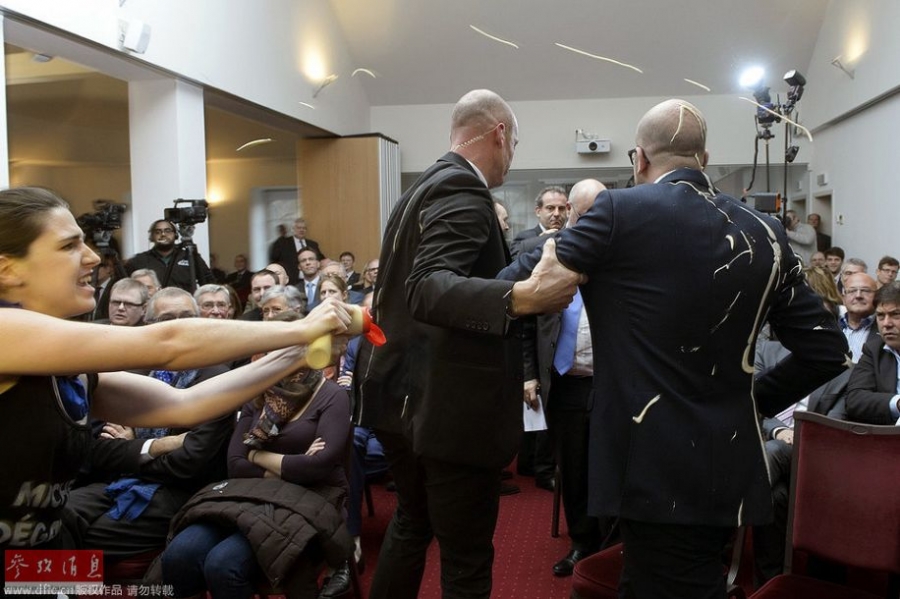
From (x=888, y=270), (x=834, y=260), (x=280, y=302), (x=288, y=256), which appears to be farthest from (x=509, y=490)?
(x=288, y=256)

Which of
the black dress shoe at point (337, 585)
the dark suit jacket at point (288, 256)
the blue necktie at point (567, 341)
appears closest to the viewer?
the black dress shoe at point (337, 585)

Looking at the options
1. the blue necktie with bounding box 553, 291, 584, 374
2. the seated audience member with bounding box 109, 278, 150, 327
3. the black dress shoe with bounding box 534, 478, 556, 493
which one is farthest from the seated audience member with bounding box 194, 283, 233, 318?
the black dress shoe with bounding box 534, 478, 556, 493

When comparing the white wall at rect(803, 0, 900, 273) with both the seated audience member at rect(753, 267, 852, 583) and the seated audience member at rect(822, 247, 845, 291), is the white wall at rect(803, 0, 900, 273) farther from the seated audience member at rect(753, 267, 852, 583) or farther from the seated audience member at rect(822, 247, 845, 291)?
the seated audience member at rect(753, 267, 852, 583)

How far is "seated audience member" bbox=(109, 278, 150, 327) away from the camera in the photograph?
3695 millimetres

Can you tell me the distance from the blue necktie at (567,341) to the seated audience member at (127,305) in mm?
1916

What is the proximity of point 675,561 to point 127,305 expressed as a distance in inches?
116

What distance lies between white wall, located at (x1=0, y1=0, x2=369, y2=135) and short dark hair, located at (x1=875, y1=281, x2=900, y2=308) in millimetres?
4856

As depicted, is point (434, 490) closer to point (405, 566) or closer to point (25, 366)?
point (405, 566)

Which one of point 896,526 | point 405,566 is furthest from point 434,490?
point 896,526

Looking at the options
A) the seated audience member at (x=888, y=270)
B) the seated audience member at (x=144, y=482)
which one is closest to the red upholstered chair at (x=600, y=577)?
the seated audience member at (x=144, y=482)

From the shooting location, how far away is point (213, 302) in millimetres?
3986

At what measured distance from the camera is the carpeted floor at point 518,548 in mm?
3047

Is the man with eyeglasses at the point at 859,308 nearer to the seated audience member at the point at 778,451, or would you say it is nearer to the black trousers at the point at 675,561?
the seated audience member at the point at 778,451

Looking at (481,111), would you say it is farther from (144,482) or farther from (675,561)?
(144,482)
